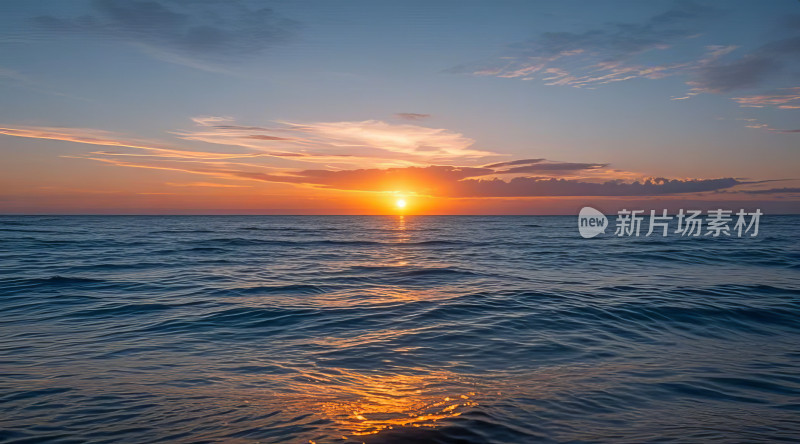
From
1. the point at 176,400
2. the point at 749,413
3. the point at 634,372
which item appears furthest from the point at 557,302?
the point at 176,400

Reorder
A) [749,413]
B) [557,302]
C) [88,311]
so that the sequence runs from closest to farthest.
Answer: [749,413], [88,311], [557,302]

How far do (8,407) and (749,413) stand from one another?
9.89m

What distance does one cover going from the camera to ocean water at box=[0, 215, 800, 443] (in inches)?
227

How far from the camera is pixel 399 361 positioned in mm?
8570

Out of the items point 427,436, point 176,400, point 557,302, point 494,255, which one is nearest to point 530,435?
point 427,436

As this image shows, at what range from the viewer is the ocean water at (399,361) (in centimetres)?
577

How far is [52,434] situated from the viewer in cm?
554

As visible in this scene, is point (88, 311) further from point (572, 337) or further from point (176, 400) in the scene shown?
point (572, 337)

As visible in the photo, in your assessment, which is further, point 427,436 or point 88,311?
point 88,311

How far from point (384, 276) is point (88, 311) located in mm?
11762

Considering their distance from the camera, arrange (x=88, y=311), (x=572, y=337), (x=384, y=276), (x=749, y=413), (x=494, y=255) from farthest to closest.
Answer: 1. (x=494, y=255)
2. (x=384, y=276)
3. (x=88, y=311)
4. (x=572, y=337)
5. (x=749, y=413)

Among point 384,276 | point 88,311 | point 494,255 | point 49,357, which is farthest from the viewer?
point 494,255

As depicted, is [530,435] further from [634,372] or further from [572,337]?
[572,337]

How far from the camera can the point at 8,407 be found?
6.27m
